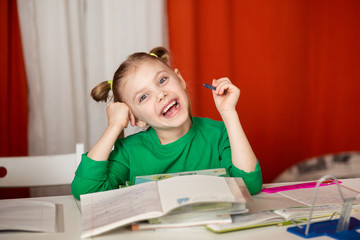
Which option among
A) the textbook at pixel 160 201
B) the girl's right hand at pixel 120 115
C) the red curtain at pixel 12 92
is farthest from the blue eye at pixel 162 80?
the red curtain at pixel 12 92

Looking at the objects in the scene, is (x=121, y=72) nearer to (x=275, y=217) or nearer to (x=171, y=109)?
(x=171, y=109)

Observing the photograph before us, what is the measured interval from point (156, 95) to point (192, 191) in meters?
0.47

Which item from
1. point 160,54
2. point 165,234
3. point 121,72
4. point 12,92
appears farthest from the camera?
point 12,92

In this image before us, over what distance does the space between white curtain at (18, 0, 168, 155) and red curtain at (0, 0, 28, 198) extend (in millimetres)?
37

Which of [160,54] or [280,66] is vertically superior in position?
[160,54]

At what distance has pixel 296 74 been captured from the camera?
2.28 m

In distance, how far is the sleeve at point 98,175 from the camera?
1.09 m

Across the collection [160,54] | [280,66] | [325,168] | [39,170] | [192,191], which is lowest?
[325,168]

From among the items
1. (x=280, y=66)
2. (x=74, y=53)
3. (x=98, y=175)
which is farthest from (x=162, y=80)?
(x=280, y=66)

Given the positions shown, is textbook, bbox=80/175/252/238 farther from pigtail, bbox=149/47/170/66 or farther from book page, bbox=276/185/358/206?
pigtail, bbox=149/47/170/66

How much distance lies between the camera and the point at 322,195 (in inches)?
38.6

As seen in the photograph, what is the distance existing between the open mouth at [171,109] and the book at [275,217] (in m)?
0.47

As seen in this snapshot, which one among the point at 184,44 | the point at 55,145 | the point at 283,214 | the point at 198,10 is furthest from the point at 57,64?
the point at 283,214

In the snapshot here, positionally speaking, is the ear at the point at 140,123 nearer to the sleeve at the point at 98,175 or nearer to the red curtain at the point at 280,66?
the sleeve at the point at 98,175
